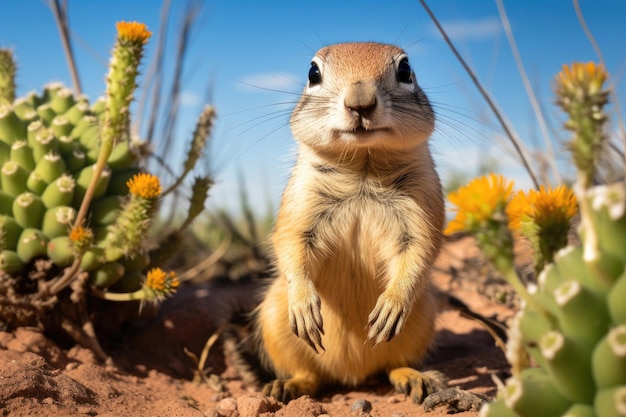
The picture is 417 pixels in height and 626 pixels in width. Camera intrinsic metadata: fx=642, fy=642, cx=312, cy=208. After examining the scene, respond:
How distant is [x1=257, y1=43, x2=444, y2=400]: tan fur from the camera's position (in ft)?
10.00

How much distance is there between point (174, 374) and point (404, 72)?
7.54 feet

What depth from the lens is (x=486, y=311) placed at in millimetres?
5066

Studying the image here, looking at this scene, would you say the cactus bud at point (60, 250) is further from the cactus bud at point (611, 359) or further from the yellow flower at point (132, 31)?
the cactus bud at point (611, 359)

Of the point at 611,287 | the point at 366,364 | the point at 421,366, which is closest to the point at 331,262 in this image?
the point at 366,364

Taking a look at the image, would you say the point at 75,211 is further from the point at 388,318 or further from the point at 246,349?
the point at 388,318

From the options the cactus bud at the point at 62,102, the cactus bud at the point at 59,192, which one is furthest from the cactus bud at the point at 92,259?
the cactus bud at the point at 62,102

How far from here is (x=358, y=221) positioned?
3.29 meters

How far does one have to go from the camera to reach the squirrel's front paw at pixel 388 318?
299 cm

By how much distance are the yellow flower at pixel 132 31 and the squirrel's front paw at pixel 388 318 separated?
170 centimetres

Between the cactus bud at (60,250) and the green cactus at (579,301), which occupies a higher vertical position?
the green cactus at (579,301)

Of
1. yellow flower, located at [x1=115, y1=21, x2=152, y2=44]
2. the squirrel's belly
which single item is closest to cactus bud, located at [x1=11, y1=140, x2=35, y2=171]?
yellow flower, located at [x1=115, y1=21, x2=152, y2=44]

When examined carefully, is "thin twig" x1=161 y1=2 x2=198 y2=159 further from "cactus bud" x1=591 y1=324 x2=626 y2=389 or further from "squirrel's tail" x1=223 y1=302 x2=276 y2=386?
"cactus bud" x1=591 y1=324 x2=626 y2=389

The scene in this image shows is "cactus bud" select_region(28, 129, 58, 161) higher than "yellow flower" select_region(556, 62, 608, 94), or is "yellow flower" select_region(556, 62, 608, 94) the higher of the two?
"yellow flower" select_region(556, 62, 608, 94)

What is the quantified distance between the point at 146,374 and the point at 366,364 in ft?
4.31
